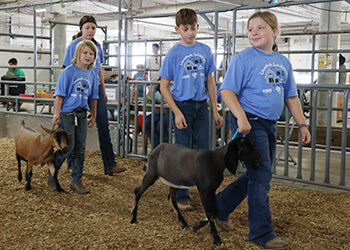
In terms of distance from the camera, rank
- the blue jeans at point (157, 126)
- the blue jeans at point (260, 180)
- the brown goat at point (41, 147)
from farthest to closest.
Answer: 1. the blue jeans at point (157, 126)
2. the brown goat at point (41, 147)
3. the blue jeans at point (260, 180)

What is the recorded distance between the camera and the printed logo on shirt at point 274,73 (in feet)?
8.68

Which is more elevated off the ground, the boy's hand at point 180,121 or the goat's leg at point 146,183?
the boy's hand at point 180,121

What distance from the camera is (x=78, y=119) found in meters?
4.15

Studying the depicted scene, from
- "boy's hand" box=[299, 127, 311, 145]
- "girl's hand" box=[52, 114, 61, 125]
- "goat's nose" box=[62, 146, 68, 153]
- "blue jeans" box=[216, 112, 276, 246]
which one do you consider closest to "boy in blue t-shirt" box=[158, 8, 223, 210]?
"blue jeans" box=[216, 112, 276, 246]

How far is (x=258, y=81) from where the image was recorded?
2.64m

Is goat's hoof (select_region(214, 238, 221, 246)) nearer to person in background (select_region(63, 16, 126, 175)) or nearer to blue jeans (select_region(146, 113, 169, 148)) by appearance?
person in background (select_region(63, 16, 126, 175))

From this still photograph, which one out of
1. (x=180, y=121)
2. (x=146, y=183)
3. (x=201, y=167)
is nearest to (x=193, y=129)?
(x=180, y=121)

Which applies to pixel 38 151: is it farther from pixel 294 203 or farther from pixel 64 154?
pixel 294 203

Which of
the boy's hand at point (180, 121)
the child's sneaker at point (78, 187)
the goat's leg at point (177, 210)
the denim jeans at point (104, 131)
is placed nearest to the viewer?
the goat's leg at point (177, 210)

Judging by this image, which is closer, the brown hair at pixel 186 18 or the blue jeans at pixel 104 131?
the brown hair at pixel 186 18

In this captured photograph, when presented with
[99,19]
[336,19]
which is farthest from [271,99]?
[99,19]

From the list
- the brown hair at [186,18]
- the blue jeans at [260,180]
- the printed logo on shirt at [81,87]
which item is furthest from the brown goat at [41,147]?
the blue jeans at [260,180]

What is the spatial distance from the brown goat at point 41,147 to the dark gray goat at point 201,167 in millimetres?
1055

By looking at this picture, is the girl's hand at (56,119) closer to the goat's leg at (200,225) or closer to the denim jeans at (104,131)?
the denim jeans at (104,131)
